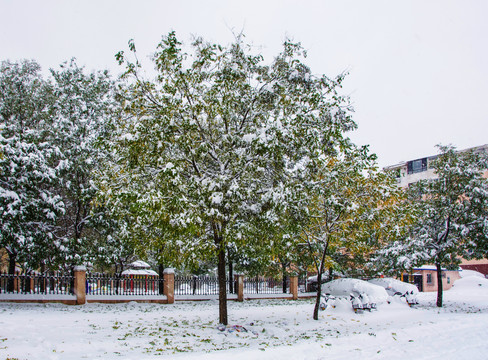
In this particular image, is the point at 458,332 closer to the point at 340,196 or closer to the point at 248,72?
the point at 340,196

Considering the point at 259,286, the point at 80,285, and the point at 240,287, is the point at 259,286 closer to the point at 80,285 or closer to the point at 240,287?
the point at 240,287

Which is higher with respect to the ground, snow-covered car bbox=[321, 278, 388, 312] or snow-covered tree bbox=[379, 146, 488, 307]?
snow-covered tree bbox=[379, 146, 488, 307]

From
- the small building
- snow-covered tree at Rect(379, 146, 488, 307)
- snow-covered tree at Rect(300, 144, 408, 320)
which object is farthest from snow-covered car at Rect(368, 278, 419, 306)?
the small building

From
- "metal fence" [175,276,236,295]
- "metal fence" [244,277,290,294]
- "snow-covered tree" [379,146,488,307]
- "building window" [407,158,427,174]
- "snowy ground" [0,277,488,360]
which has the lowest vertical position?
"metal fence" [244,277,290,294]

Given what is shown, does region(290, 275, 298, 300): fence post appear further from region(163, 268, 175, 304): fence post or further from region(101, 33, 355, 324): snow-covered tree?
region(101, 33, 355, 324): snow-covered tree

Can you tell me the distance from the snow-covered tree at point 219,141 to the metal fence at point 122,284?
29.9 ft

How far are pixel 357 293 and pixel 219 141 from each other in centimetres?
1260

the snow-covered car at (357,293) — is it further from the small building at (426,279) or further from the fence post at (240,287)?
the small building at (426,279)

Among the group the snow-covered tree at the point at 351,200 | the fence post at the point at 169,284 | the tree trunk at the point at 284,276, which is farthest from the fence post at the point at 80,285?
the tree trunk at the point at 284,276

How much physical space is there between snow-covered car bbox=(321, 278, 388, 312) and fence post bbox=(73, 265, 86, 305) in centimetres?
1035

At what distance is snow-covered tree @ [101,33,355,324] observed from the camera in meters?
10.3

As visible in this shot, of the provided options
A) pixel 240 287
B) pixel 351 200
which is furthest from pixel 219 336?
pixel 240 287

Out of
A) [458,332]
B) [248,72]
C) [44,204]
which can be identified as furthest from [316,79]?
[44,204]

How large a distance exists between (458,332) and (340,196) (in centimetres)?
517
